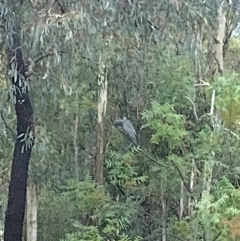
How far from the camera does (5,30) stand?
4445 millimetres

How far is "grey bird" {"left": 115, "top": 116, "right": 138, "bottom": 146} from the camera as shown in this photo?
710 centimetres

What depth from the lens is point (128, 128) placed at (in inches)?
285

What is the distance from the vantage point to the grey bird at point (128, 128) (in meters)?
7.10

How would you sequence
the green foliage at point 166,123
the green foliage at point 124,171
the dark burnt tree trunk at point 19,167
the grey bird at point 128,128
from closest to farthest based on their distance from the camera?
the dark burnt tree trunk at point 19,167 < the green foliage at point 166,123 < the green foliage at point 124,171 < the grey bird at point 128,128

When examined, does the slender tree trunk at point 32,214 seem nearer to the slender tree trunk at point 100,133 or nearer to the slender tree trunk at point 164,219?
the slender tree trunk at point 100,133

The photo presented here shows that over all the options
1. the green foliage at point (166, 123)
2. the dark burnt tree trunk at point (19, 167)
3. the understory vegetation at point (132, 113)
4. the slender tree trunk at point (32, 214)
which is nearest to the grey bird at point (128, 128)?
the understory vegetation at point (132, 113)

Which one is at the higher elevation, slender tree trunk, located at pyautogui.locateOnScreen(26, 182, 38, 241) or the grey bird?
the grey bird

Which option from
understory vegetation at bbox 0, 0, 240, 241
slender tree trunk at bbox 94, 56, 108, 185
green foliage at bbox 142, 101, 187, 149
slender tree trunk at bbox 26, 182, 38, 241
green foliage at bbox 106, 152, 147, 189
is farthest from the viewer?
slender tree trunk at bbox 26, 182, 38, 241

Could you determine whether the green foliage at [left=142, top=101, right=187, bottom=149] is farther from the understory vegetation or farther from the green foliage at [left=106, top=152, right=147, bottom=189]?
the green foliage at [left=106, top=152, right=147, bottom=189]

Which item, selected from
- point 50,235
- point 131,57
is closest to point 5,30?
point 131,57

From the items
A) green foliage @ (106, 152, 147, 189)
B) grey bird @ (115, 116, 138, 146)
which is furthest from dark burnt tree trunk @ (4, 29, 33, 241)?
grey bird @ (115, 116, 138, 146)

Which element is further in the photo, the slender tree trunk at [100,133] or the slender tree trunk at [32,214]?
the slender tree trunk at [32,214]

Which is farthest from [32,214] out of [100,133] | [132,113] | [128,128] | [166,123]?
[166,123]

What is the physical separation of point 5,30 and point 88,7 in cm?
63
